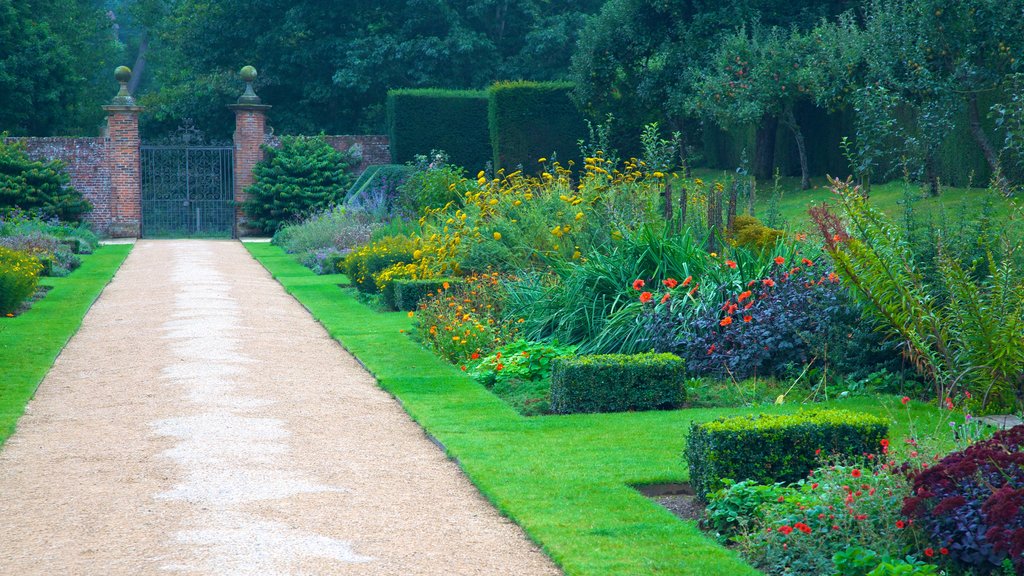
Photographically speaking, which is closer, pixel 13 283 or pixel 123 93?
pixel 13 283

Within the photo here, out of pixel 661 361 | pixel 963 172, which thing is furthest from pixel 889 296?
pixel 963 172

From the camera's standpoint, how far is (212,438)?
6.43 m

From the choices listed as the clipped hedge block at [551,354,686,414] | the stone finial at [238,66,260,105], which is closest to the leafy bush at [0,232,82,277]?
the stone finial at [238,66,260,105]

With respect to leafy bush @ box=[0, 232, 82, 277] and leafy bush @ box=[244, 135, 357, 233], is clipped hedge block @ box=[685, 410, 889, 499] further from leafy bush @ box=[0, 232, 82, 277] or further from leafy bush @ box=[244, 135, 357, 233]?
leafy bush @ box=[244, 135, 357, 233]

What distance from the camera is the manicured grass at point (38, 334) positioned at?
7621 millimetres

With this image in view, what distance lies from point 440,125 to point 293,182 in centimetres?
393

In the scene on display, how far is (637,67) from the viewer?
23.2 m

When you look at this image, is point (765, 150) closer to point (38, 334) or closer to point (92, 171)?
point (92, 171)

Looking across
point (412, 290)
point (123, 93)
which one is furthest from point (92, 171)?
point (412, 290)

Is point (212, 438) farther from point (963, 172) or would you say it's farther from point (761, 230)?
point (963, 172)

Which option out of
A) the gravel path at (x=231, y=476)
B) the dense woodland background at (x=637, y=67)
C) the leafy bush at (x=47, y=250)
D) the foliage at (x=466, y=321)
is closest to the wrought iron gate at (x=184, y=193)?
the dense woodland background at (x=637, y=67)

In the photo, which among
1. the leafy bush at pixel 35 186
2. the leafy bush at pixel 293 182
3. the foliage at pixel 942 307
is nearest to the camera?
the foliage at pixel 942 307

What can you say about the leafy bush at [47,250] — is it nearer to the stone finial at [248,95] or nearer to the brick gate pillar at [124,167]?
the brick gate pillar at [124,167]

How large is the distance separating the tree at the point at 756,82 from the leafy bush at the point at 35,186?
47.9ft
